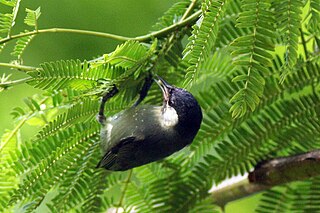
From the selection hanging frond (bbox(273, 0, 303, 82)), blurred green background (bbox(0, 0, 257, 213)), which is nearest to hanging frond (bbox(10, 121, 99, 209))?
hanging frond (bbox(273, 0, 303, 82))

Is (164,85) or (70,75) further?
(164,85)

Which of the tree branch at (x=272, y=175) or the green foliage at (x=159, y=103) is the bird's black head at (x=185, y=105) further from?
the tree branch at (x=272, y=175)

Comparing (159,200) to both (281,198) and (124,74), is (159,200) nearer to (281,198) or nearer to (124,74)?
A: (281,198)

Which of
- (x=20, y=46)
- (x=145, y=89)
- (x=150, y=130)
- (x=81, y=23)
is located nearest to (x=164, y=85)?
(x=145, y=89)

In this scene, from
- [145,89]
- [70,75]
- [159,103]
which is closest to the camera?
[70,75]

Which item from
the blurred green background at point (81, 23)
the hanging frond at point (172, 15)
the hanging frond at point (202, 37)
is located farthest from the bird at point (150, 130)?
the blurred green background at point (81, 23)

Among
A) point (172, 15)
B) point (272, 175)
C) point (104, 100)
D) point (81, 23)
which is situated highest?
point (81, 23)

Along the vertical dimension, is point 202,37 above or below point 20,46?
below

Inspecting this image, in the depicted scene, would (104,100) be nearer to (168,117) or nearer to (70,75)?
(70,75)

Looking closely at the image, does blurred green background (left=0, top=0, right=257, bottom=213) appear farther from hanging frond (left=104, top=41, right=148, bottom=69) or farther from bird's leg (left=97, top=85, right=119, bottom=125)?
hanging frond (left=104, top=41, right=148, bottom=69)
